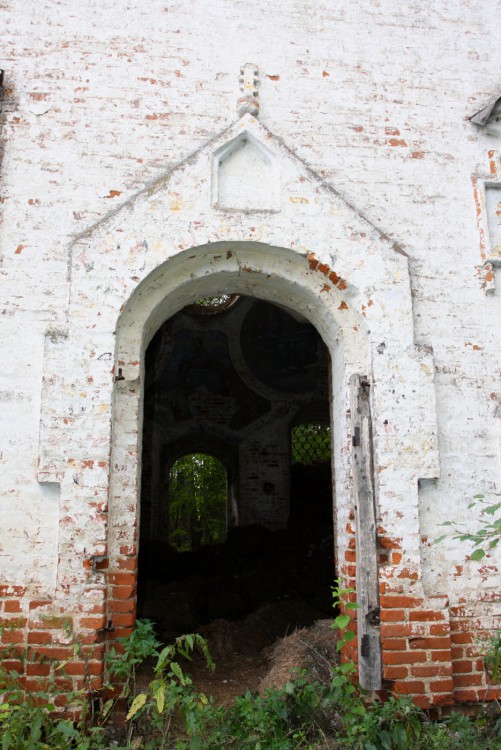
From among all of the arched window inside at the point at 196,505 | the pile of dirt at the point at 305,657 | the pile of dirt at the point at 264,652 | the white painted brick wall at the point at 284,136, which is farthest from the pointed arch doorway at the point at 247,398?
the arched window inside at the point at 196,505

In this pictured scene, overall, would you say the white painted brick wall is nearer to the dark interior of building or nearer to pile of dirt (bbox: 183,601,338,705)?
pile of dirt (bbox: 183,601,338,705)

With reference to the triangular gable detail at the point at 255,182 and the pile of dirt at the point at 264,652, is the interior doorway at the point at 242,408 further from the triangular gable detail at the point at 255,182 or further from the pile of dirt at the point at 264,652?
the triangular gable detail at the point at 255,182

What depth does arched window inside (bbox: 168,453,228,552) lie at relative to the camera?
19.6m

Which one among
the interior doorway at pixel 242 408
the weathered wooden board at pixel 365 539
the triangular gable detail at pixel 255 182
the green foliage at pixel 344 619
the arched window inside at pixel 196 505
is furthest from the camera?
the arched window inside at pixel 196 505

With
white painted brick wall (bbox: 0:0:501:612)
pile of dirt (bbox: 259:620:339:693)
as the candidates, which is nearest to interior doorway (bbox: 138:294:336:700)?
pile of dirt (bbox: 259:620:339:693)

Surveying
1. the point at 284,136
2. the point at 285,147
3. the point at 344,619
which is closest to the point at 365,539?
the point at 344,619

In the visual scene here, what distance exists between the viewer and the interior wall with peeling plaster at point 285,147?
448 centimetres

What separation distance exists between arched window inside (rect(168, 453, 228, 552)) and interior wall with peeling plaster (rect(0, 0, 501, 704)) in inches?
591

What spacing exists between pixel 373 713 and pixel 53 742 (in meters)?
1.79

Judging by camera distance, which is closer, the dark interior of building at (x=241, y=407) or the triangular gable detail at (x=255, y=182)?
the triangular gable detail at (x=255, y=182)

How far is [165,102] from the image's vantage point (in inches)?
196

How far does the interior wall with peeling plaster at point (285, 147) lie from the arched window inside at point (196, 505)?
49.2ft

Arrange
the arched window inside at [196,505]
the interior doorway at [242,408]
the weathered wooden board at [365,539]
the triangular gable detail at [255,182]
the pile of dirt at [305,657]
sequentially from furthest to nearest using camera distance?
the arched window inside at [196,505]
the interior doorway at [242,408]
the triangular gable detail at [255,182]
the pile of dirt at [305,657]
the weathered wooden board at [365,539]

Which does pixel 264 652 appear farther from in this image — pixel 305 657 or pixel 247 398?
pixel 247 398
